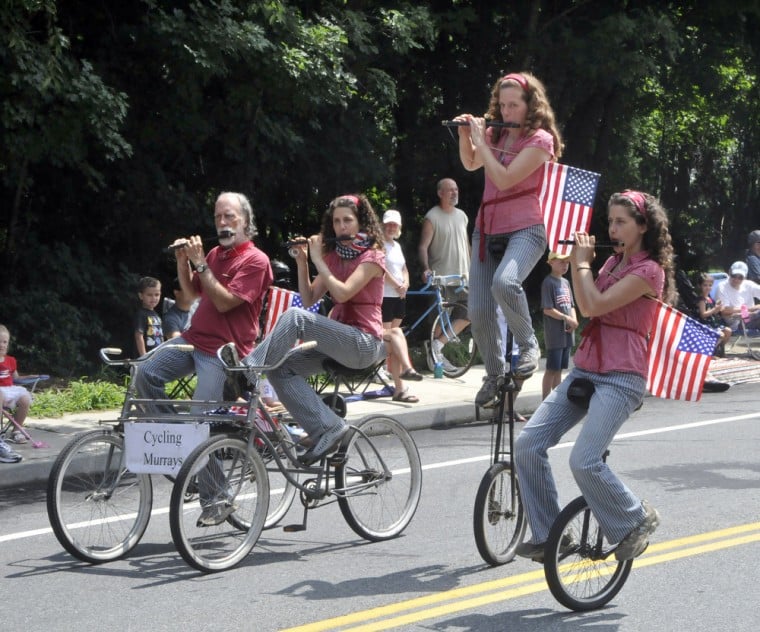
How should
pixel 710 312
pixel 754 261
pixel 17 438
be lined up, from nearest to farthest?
1. pixel 17 438
2. pixel 710 312
3. pixel 754 261

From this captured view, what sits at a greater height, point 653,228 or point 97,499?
point 653,228

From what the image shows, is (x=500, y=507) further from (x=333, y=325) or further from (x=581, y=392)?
(x=333, y=325)

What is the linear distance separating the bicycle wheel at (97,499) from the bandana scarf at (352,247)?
157 cm

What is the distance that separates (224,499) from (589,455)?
205 cm

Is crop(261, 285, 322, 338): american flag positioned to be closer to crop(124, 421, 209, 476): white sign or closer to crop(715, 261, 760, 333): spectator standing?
crop(124, 421, 209, 476): white sign

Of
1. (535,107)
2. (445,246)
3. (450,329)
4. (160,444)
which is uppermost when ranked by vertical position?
(535,107)

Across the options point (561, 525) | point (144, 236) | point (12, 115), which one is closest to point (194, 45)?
point (12, 115)

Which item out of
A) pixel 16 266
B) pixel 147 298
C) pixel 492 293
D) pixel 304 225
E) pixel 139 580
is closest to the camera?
pixel 139 580

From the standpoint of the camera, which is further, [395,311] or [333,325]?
[395,311]

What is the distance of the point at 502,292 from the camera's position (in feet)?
22.4

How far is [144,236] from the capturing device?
52.6 feet

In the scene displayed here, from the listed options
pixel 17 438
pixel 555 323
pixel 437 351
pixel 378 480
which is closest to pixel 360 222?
pixel 378 480

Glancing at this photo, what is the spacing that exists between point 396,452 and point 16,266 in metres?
8.72

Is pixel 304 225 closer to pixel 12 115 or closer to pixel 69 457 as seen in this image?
pixel 12 115
